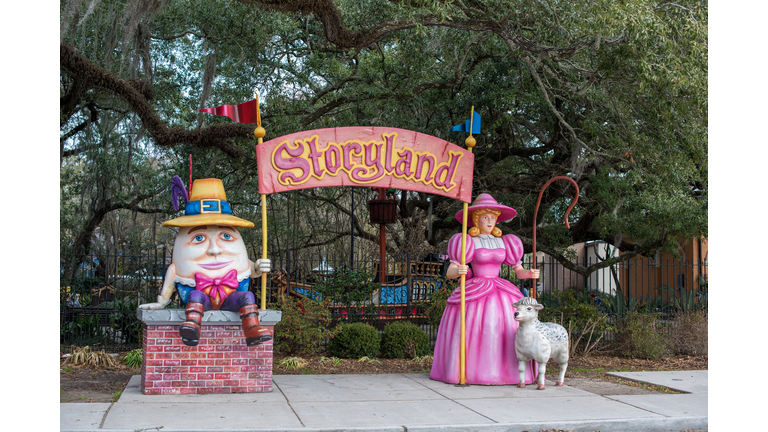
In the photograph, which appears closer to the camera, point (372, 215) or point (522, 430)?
point (522, 430)

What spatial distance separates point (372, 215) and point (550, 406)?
8.38 meters

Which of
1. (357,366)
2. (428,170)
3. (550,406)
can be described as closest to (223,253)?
(428,170)

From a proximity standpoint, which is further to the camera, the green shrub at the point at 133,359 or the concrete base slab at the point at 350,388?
the green shrub at the point at 133,359

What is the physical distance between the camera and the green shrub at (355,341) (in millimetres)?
9539

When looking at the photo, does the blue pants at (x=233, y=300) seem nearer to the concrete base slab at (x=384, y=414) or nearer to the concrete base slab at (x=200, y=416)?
the concrete base slab at (x=200, y=416)

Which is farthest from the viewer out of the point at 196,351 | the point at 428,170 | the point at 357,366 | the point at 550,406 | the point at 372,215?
the point at 372,215

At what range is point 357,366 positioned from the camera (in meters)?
9.05

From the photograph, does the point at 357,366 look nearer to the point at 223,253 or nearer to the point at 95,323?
the point at 223,253

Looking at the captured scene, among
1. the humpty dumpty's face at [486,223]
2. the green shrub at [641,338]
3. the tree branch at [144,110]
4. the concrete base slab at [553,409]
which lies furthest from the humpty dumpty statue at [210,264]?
the green shrub at [641,338]

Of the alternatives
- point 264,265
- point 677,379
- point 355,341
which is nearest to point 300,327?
point 355,341

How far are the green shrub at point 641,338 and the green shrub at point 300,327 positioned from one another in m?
5.00

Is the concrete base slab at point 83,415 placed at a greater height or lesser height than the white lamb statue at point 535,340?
lesser

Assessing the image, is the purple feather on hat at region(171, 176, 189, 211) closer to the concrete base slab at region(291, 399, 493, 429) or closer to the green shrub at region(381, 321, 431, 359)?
the concrete base slab at region(291, 399, 493, 429)

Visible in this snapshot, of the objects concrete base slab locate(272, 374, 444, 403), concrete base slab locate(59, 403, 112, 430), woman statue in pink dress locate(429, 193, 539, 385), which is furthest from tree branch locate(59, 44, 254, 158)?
concrete base slab locate(59, 403, 112, 430)
